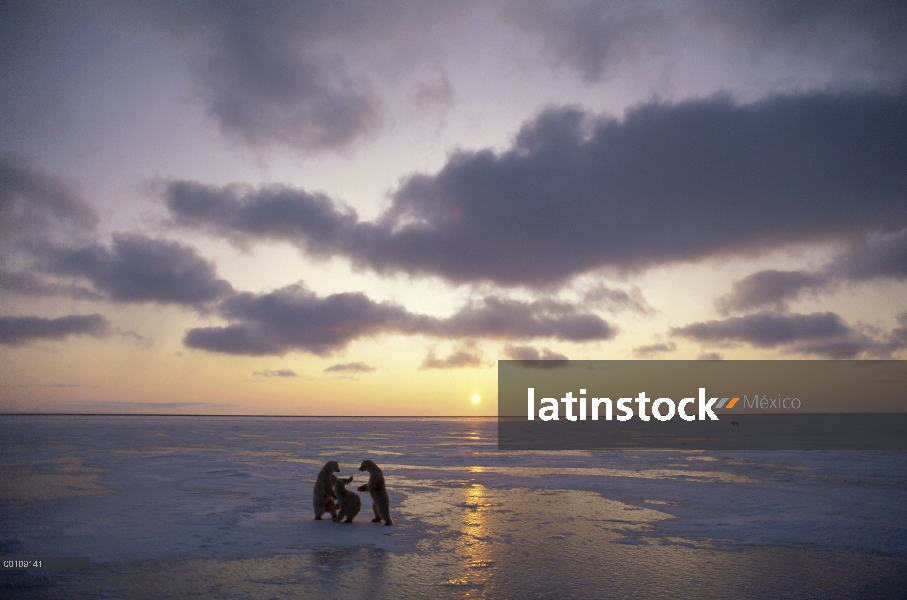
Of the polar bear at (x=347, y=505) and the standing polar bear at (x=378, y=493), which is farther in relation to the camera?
the polar bear at (x=347, y=505)

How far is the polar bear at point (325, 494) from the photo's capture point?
32.9 ft

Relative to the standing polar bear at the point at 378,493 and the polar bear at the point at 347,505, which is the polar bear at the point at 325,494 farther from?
the standing polar bear at the point at 378,493

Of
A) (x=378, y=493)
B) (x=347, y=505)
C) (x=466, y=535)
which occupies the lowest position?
(x=466, y=535)

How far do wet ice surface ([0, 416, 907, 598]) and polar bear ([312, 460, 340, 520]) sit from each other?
8.8 inches

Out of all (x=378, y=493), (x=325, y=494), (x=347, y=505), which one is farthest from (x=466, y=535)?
(x=325, y=494)

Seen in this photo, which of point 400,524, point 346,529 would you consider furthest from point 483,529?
point 346,529

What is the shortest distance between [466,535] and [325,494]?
2.78 meters

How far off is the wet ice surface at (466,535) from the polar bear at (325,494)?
0.22 meters

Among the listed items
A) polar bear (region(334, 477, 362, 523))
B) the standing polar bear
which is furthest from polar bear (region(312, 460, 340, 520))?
the standing polar bear

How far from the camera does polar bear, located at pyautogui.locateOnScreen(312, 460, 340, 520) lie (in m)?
10.0

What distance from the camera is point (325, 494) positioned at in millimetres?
10117

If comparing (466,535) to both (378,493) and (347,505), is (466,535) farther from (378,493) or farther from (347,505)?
(347,505)

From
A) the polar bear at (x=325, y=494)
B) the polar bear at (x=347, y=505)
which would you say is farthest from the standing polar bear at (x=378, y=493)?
the polar bear at (x=325, y=494)

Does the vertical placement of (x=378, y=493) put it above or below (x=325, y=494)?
above
